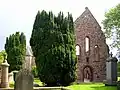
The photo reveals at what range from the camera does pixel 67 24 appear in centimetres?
2262

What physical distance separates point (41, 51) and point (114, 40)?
2353 cm

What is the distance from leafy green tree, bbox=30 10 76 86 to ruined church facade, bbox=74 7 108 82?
71.8 ft

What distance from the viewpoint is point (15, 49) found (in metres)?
41.5

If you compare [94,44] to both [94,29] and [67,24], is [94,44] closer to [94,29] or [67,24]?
[94,29]

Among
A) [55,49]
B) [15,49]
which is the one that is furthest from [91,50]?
[55,49]

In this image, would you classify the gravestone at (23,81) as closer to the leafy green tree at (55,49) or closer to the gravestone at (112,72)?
the leafy green tree at (55,49)

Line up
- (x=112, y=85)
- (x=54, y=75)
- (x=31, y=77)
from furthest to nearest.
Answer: (x=112, y=85)
(x=54, y=75)
(x=31, y=77)

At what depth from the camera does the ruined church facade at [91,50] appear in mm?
44725

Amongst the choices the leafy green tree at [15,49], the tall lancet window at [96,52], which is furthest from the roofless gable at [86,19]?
the leafy green tree at [15,49]

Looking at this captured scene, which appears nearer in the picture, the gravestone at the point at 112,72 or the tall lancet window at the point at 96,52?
the gravestone at the point at 112,72

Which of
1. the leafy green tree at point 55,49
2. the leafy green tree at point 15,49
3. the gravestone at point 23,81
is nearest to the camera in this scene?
the gravestone at point 23,81

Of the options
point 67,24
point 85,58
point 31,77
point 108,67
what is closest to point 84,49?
point 85,58

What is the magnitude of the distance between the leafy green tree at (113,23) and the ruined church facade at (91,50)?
5.28 ft

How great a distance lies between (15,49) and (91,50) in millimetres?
11734
